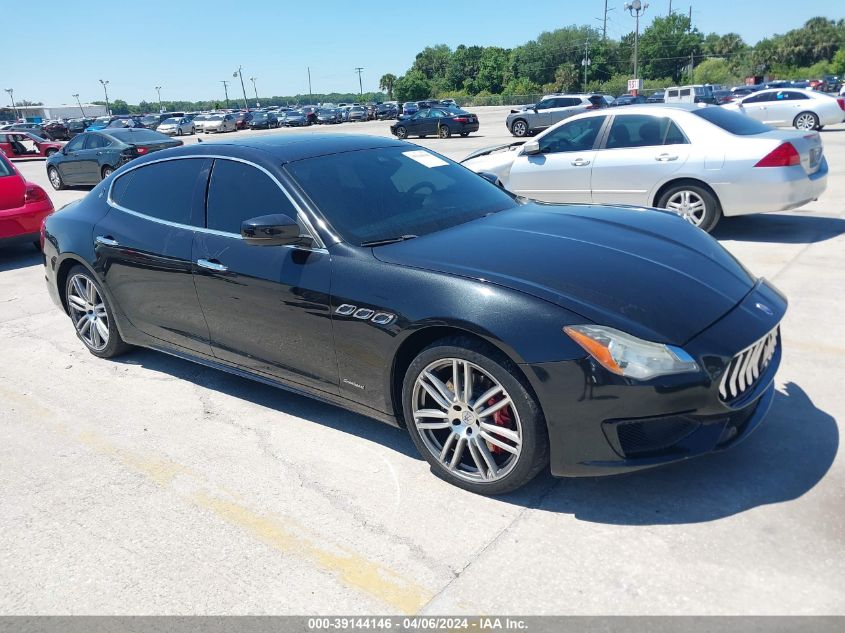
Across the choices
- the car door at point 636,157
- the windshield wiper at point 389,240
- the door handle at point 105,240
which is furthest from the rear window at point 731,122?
the door handle at point 105,240

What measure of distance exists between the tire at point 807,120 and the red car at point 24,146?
87.7 ft

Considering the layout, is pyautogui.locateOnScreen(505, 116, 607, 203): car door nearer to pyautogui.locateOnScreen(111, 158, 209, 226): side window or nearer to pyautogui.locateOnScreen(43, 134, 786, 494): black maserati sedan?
pyautogui.locateOnScreen(43, 134, 786, 494): black maserati sedan

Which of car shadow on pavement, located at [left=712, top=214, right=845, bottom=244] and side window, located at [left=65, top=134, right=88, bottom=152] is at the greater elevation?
side window, located at [left=65, top=134, right=88, bottom=152]

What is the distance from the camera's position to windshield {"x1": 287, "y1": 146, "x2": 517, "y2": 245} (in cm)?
372

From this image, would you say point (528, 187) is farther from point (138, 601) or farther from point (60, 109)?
point (60, 109)

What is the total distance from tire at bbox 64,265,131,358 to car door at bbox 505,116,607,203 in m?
5.51

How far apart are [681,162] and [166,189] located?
571 centimetres

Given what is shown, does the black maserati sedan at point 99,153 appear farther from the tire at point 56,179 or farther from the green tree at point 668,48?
the green tree at point 668,48

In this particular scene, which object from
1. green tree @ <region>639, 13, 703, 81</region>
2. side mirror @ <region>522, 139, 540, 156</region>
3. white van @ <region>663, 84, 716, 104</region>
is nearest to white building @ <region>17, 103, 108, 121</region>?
green tree @ <region>639, 13, 703, 81</region>

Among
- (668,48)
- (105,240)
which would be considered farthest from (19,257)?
(668,48)

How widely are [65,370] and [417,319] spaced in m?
3.43

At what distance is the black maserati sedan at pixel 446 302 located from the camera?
9.21ft

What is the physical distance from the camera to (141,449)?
12.8 feet

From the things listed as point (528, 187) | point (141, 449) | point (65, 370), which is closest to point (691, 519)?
point (141, 449)
